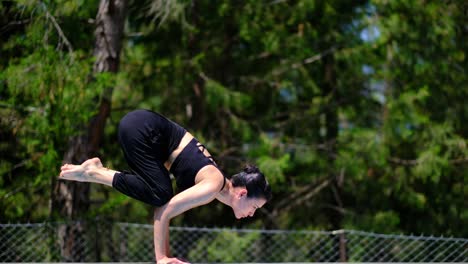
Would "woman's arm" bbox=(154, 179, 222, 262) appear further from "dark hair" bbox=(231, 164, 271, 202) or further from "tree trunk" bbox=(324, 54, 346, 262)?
"tree trunk" bbox=(324, 54, 346, 262)

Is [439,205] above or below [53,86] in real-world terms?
below

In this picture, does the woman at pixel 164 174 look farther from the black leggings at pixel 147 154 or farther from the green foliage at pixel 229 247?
the green foliage at pixel 229 247

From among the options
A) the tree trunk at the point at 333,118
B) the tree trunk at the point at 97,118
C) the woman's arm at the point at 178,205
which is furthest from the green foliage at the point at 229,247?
the woman's arm at the point at 178,205

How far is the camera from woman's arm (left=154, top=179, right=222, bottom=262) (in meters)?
3.86

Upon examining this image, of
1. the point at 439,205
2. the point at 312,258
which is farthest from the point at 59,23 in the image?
the point at 439,205

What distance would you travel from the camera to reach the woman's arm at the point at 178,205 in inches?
152

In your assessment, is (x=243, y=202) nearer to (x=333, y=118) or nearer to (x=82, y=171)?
(x=82, y=171)

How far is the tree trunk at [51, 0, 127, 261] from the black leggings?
9.88 feet

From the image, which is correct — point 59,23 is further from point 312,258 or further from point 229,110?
point 312,258

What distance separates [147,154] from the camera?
410 centimetres

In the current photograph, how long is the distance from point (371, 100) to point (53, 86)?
5.24 metres

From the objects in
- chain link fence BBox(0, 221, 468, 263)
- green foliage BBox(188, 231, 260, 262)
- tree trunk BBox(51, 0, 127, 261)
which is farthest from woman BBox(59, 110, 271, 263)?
green foliage BBox(188, 231, 260, 262)

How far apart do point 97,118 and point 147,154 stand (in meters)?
3.49

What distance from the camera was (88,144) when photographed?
735 cm
